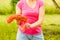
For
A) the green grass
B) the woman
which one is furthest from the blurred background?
the woman

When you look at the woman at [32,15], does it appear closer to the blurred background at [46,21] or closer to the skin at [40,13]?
the skin at [40,13]

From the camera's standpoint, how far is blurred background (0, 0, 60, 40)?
279 centimetres

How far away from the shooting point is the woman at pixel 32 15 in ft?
5.44

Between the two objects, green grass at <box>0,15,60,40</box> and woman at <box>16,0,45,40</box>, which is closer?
woman at <box>16,0,45,40</box>

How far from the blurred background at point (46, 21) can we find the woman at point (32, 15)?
1082 millimetres

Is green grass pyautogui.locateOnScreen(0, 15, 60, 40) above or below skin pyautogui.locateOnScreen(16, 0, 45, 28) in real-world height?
below

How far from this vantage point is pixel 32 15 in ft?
5.47

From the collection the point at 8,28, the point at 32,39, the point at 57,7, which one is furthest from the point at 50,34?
the point at 32,39

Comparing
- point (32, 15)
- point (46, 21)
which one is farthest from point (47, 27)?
point (32, 15)

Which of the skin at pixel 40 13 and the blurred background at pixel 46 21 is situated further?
the blurred background at pixel 46 21

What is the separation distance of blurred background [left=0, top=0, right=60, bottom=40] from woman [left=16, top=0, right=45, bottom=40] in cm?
108

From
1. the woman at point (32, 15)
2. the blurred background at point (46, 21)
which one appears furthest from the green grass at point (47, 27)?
the woman at point (32, 15)

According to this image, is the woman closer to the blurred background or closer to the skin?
the skin

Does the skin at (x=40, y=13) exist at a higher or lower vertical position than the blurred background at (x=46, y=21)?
higher
